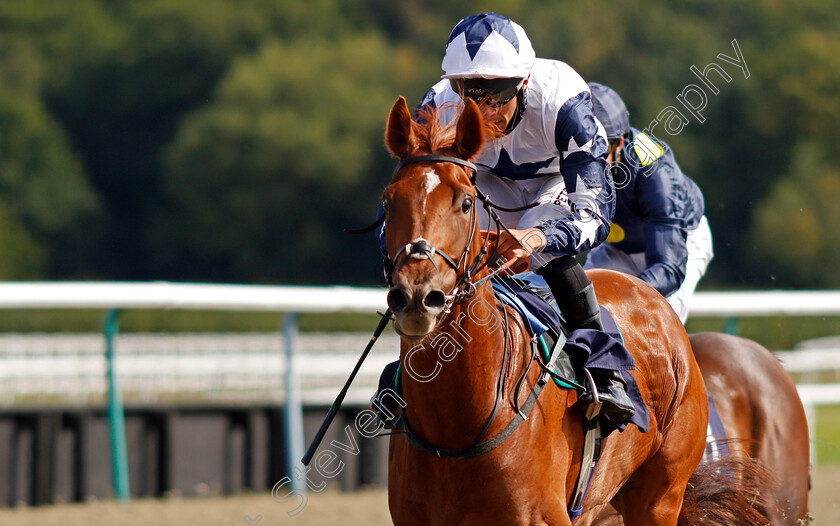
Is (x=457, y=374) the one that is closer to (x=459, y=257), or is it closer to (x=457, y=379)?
(x=457, y=379)

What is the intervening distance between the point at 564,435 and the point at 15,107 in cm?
3344

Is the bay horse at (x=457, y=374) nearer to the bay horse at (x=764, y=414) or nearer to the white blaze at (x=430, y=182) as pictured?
the white blaze at (x=430, y=182)

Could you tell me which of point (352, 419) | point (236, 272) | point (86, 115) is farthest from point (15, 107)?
point (352, 419)

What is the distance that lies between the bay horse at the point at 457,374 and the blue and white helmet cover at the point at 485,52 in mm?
171

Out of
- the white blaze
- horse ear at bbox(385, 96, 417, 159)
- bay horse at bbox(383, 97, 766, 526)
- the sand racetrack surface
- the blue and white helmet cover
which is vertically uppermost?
the blue and white helmet cover

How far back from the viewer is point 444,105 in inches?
132

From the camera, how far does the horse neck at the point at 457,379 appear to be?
10.4 feet

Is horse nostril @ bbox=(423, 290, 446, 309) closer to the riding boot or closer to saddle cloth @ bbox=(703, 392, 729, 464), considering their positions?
the riding boot

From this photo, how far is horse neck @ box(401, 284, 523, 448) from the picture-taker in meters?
3.16

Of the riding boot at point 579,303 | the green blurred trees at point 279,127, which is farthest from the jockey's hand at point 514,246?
the green blurred trees at point 279,127

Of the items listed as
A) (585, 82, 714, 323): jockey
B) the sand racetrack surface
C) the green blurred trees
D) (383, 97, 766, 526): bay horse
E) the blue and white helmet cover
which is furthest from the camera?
the green blurred trees

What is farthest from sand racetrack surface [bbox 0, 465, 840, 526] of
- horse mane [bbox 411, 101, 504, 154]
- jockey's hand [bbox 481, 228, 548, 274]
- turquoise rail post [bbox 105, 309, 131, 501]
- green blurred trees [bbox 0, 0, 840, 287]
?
green blurred trees [bbox 0, 0, 840, 287]

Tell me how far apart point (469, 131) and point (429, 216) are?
328 mm

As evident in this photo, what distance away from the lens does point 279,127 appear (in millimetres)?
37094
